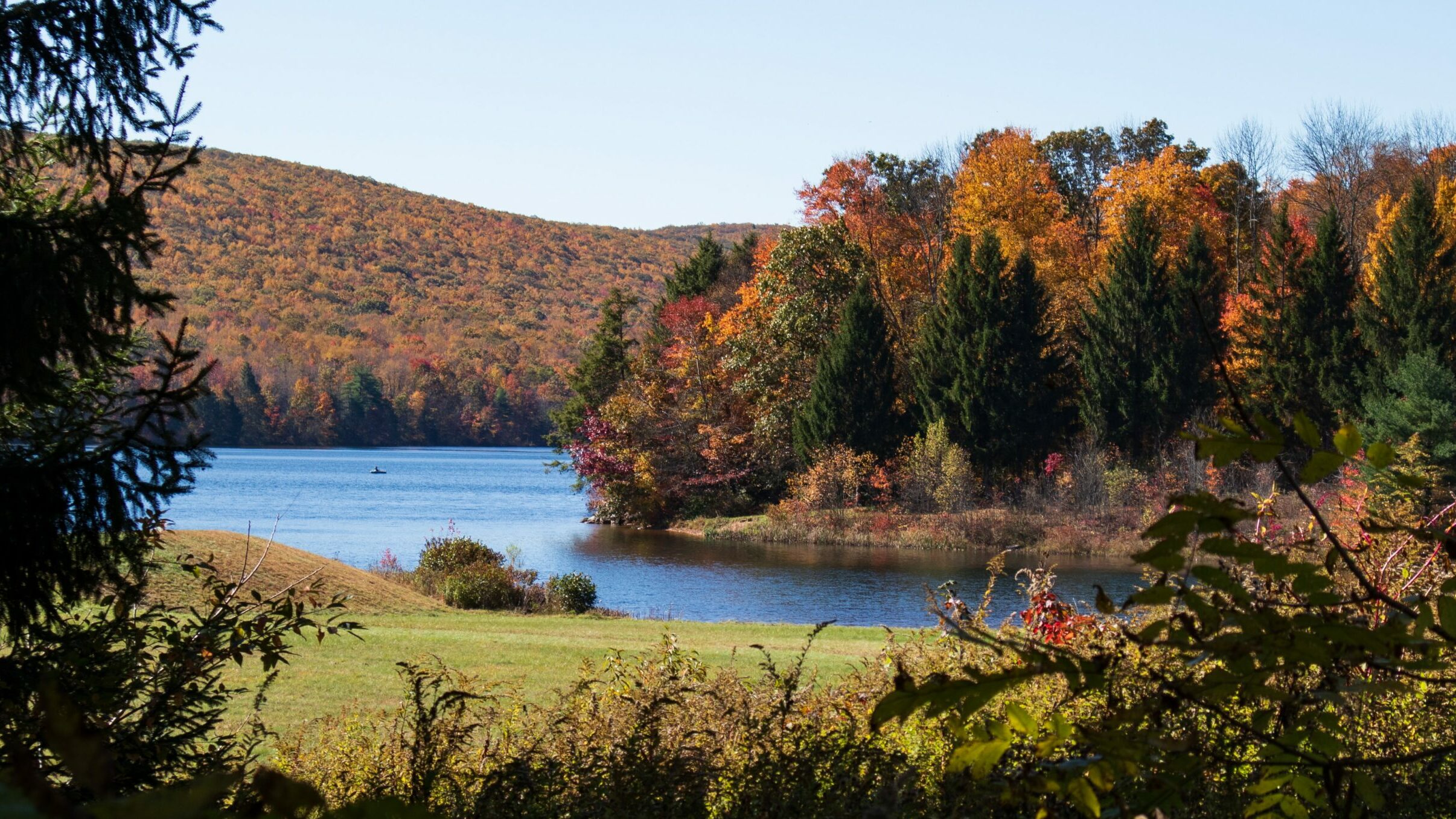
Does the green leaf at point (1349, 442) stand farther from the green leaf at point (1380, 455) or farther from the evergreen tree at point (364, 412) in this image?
the evergreen tree at point (364, 412)

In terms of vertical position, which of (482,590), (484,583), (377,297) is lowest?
(482,590)

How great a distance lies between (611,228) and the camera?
559 feet

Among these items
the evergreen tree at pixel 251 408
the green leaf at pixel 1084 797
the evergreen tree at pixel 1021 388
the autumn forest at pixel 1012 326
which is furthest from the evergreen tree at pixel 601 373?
the evergreen tree at pixel 251 408

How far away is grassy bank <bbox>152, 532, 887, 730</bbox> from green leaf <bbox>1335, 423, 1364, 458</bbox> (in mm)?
4861

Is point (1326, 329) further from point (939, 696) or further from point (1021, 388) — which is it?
point (939, 696)

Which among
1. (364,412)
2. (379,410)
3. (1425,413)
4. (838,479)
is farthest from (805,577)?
(379,410)

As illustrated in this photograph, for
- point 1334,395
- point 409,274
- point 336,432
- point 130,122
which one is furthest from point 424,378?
point 130,122

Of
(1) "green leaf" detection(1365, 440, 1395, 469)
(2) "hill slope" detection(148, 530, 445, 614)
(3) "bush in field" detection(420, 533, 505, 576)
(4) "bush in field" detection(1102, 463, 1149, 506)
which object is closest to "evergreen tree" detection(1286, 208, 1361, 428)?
(4) "bush in field" detection(1102, 463, 1149, 506)

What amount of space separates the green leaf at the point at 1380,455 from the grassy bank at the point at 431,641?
15.9 feet

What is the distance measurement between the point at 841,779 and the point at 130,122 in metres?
3.62

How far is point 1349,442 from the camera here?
64.7 inches

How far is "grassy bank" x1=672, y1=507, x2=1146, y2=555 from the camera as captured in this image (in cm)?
3319

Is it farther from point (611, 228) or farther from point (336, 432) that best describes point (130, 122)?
point (611, 228)

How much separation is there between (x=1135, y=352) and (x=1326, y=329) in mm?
5531
